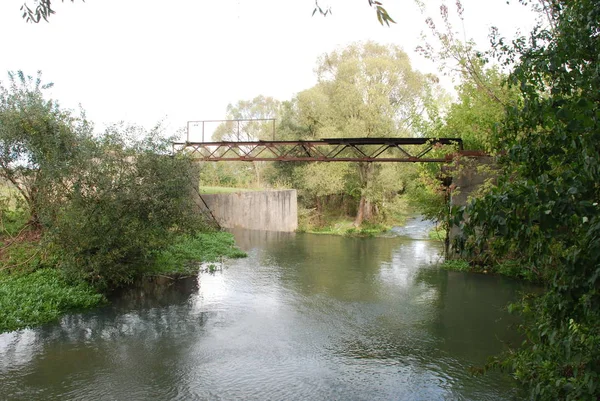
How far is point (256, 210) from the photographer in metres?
27.1

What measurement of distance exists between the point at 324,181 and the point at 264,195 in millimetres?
3486

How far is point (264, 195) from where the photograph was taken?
1071 inches

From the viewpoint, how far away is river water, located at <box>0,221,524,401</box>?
22.2ft

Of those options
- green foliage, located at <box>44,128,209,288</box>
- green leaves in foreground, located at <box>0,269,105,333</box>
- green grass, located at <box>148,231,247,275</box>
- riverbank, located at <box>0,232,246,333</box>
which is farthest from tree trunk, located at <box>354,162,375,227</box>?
green leaves in foreground, located at <box>0,269,105,333</box>

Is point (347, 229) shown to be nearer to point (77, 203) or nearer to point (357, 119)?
point (357, 119)

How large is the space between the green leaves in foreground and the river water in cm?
29

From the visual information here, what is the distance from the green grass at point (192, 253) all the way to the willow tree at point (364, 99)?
10.0 m

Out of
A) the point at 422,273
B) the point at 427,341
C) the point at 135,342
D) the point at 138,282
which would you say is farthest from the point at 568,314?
the point at 422,273

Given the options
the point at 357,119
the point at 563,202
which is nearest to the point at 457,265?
the point at 357,119

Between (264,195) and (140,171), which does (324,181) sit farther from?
(140,171)

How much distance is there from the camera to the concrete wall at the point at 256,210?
25984 mm

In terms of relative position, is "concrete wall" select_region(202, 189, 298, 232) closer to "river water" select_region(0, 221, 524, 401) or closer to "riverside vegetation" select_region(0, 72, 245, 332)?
"river water" select_region(0, 221, 524, 401)

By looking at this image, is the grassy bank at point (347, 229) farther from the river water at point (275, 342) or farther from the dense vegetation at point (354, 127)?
the river water at point (275, 342)

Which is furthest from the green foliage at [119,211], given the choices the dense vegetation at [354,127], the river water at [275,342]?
the dense vegetation at [354,127]
